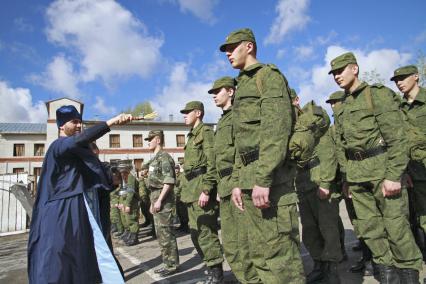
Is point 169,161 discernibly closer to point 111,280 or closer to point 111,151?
point 111,280

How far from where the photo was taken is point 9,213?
1305 cm

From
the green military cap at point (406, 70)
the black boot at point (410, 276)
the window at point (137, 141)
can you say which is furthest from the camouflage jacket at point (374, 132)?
the window at point (137, 141)

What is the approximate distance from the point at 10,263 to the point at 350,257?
23.2 feet

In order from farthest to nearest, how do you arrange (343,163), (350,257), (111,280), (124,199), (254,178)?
(124,199)
(350,257)
(343,163)
(111,280)
(254,178)

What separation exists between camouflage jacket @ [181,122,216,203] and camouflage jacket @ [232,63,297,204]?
56.8 inches

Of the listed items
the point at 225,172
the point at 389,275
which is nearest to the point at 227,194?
the point at 225,172

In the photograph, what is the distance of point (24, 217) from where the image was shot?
13.2 meters

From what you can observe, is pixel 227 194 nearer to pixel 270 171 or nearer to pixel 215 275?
pixel 215 275

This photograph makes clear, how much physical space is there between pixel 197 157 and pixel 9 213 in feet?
38.9

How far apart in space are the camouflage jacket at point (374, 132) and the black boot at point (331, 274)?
3.51 feet

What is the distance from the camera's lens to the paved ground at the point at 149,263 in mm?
4812

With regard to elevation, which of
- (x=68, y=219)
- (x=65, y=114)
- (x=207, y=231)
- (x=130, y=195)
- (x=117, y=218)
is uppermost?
(x=65, y=114)

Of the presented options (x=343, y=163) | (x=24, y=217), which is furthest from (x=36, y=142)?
(x=343, y=163)

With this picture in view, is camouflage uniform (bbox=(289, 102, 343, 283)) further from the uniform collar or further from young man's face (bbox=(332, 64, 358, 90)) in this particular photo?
the uniform collar
